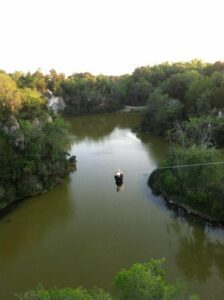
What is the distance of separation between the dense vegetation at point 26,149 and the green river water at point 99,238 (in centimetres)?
124

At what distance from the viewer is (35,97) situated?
1417 inches

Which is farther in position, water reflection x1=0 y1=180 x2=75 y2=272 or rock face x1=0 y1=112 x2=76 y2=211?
rock face x1=0 y1=112 x2=76 y2=211

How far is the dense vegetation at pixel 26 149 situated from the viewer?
29.0 meters

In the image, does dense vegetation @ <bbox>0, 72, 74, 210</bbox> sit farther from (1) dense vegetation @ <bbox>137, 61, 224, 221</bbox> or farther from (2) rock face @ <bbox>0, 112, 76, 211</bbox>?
(1) dense vegetation @ <bbox>137, 61, 224, 221</bbox>

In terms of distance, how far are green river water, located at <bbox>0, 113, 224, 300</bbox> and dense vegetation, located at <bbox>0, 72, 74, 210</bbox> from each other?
4.08 ft

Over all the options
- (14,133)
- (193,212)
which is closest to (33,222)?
(14,133)

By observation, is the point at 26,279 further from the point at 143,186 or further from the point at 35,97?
the point at 35,97

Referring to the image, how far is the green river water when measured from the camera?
19125mm

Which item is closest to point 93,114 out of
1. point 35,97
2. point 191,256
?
point 35,97

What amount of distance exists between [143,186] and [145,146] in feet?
45.7

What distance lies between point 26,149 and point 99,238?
1180 cm

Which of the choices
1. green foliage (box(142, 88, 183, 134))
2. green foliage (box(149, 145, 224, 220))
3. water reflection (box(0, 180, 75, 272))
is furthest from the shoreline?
green foliage (box(142, 88, 183, 134))

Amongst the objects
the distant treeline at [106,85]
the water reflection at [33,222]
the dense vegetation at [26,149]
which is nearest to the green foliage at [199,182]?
the water reflection at [33,222]

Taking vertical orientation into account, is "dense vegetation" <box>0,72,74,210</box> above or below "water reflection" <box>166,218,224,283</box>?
above
